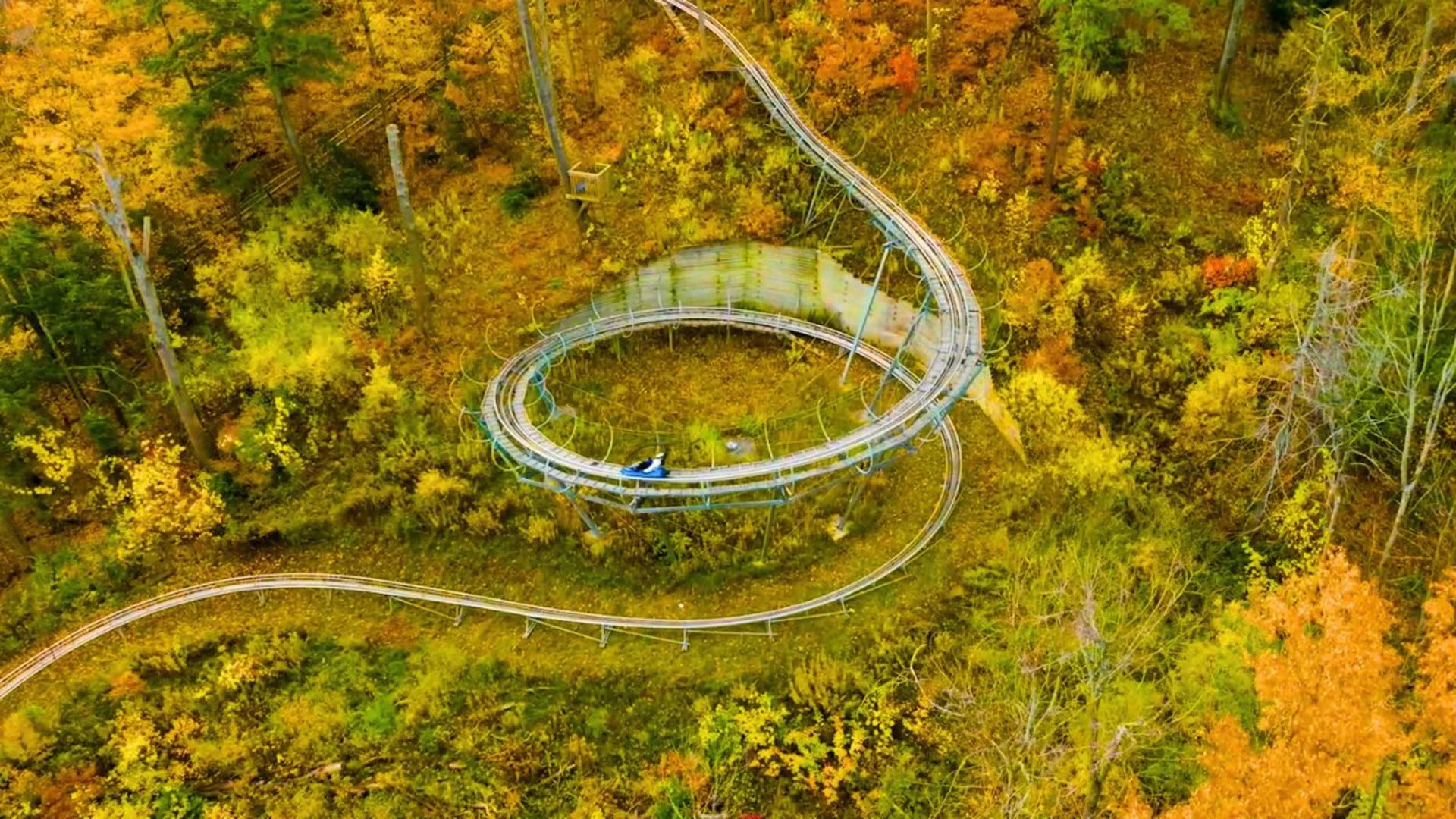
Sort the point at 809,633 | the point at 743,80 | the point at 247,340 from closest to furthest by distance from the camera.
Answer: the point at 809,633, the point at 247,340, the point at 743,80

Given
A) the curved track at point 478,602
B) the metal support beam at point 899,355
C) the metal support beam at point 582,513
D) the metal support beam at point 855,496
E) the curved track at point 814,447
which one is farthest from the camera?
the metal support beam at point 899,355

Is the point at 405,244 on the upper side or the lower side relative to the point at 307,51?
lower

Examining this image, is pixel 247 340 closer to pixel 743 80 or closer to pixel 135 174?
pixel 135 174

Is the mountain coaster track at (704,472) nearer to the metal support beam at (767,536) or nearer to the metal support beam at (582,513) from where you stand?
the metal support beam at (582,513)

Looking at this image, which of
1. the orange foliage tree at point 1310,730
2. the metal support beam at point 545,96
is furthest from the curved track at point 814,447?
the orange foliage tree at point 1310,730

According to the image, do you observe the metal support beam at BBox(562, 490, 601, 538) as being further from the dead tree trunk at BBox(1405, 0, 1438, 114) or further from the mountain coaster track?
the dead tree trunk at BBox(1405, 0, 1438, 114)

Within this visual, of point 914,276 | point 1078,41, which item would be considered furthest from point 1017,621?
point 1078,41

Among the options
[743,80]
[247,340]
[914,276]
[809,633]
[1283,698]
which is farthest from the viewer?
[743,80]
